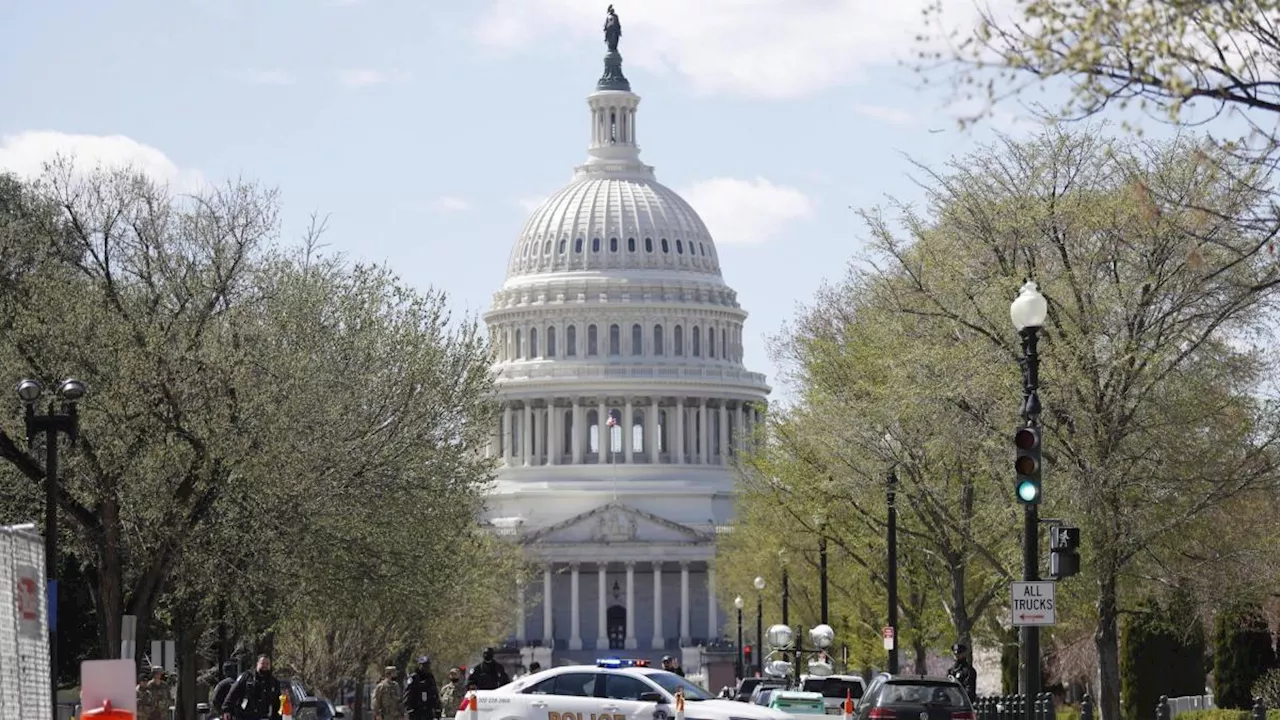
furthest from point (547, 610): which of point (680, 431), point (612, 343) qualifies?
point (612, 343)

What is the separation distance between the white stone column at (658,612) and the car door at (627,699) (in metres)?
143

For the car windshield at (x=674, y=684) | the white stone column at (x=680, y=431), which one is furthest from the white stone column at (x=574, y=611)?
the car windshield at (x=674, y=684)

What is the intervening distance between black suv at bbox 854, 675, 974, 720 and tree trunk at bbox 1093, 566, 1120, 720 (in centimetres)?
524

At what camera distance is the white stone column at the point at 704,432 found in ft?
631

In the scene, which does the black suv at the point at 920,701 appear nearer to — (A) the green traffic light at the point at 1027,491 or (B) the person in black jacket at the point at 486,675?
(A) the green traffic light at the point at 1027,491

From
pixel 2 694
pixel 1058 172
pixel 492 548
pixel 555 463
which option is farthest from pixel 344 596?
pixel 555 463

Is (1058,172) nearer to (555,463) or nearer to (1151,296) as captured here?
(1151,296)

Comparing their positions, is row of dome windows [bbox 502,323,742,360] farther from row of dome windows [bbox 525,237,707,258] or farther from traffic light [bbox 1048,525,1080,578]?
traffic light [bbox 1048,525,1080,578]

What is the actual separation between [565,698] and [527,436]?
15757 cm

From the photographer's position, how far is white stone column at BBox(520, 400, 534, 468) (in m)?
190

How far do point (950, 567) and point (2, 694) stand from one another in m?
35.2

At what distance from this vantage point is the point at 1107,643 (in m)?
38.2

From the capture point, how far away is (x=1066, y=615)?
159 feet

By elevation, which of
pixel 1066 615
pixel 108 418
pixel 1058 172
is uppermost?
pixel 1058 172
